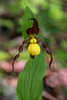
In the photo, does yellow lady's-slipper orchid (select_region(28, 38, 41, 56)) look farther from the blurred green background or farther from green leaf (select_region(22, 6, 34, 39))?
the blurred green background

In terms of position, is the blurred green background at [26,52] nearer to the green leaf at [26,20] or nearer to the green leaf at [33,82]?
the green leaf at [26,20]

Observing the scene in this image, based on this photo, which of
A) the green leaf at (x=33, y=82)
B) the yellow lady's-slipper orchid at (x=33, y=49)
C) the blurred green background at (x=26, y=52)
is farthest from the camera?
the blurred green background at (x=26, y=52)

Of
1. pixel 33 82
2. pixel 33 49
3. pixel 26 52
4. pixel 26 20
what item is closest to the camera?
pixel 33 49

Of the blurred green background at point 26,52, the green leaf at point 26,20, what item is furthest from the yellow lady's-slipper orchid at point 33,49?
the blurred green background at point 26,52

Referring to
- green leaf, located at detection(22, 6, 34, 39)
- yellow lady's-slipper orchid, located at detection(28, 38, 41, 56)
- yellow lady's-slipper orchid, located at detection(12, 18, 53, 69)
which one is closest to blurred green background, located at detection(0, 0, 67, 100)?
green leaf, located at detection(22, 6, 34, 39)

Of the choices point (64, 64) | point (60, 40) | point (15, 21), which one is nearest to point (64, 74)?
point (64, 64)

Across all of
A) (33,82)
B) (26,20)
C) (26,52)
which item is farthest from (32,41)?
(26,52)

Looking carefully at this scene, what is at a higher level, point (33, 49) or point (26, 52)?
point (33, 49)

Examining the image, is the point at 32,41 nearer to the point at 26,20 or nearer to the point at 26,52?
the point at 26,20
